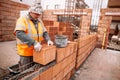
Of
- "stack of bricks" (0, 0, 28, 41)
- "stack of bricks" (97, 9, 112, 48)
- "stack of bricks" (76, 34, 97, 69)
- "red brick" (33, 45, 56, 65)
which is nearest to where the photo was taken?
"red brick" (33, 45, 56, 65)

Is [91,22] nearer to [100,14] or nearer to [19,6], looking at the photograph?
[100,14]

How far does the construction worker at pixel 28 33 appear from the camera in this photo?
1437 millimetres

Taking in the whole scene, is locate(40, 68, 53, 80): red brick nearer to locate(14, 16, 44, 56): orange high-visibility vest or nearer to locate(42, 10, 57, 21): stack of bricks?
locate(14, 16, 44, 56): orange high-visibility vest

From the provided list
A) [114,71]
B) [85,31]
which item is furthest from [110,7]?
[114,71]

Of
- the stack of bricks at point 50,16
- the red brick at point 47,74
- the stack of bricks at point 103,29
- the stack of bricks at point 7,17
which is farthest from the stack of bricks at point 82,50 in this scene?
the stack of bricks at point 7,17

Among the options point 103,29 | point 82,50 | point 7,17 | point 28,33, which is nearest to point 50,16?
point 7,17

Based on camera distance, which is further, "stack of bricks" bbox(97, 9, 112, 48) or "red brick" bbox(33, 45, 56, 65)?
"stack of bricks" bbox(97, 9, 112, 48)

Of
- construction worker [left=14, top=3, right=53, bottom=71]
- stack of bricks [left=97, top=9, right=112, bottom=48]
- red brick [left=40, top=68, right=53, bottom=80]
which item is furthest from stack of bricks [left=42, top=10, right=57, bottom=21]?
red brick [left=40, top=68, right=53, bottom=80]

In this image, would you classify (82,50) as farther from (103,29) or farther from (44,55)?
(103,29)

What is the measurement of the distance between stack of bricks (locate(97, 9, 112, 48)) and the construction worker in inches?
220

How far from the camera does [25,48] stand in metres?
1.63

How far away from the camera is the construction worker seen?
4.71 feet

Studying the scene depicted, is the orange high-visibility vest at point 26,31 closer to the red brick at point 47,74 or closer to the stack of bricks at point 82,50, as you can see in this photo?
the red brick at point 47,74

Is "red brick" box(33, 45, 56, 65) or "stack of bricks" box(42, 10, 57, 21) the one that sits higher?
"stack of bricks" box(42, 10, 57, 21)
